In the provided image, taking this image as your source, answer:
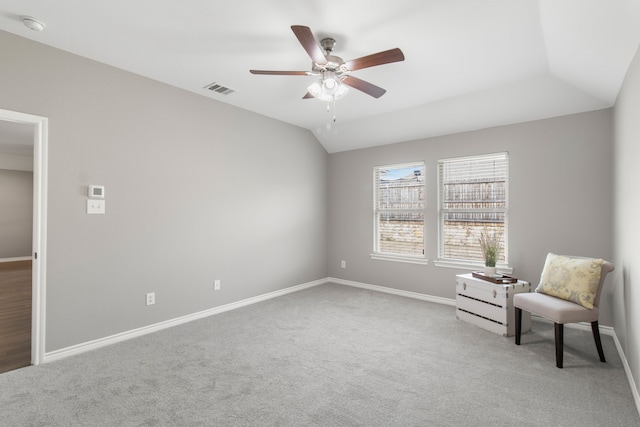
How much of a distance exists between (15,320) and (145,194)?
7.47 feet

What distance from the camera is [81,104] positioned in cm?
298

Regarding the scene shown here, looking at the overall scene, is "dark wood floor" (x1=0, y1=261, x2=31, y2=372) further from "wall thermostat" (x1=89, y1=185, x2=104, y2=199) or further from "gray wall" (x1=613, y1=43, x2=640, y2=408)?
"gray wall" (x1=613, y1=43, x2=640, y2=408)

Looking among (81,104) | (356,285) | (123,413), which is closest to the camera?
(123,413)

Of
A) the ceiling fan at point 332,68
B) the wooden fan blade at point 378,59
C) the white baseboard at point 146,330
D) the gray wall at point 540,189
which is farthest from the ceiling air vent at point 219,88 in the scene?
the white baseboard at point 146,330

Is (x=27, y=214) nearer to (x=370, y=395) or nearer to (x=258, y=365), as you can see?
(x=258, y=365)

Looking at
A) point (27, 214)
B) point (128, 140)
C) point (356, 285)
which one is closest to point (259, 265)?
point (356, 285)

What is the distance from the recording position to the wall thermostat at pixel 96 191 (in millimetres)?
3014

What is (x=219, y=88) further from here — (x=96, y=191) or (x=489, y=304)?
(x=489, y=304)

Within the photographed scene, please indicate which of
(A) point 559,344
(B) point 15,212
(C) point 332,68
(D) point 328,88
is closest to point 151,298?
(D) point 328,88

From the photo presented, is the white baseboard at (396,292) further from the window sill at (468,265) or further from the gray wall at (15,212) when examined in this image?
the gray wall at (15,212)

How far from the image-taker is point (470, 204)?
4418 millimetres

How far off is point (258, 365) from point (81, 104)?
2866 mm

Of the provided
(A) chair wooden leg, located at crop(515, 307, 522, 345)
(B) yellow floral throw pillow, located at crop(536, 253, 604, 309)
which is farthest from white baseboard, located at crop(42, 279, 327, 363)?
(B) yellow floral throw pillow, located at crop(536, 253, 604, 309)

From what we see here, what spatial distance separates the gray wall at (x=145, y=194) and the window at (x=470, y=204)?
236cm
